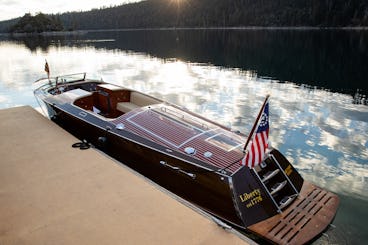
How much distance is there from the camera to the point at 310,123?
1326 cm

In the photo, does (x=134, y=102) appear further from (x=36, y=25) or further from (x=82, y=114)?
(x=36, y=25)

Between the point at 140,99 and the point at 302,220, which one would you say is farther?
the point at 140,99

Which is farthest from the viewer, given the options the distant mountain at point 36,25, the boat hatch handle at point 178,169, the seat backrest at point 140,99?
the distant mountain at point 36,25

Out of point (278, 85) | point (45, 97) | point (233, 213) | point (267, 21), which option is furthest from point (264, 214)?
point (267, 21)

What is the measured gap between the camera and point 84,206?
17.1ft

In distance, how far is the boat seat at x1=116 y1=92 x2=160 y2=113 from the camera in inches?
435

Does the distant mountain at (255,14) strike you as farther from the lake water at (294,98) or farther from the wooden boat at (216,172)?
the wooden boat at (216,172)

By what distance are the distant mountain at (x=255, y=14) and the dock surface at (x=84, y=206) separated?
112221 millimetres

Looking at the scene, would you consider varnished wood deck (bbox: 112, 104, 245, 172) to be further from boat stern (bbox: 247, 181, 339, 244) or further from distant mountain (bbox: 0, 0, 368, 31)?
distant mountain (bbox: 0, 0, 368, 31)

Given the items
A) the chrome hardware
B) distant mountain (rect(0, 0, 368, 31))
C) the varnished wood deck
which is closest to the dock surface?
the varnished wood deck

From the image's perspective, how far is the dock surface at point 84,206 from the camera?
445cm

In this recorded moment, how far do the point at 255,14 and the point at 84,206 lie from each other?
5889 inches

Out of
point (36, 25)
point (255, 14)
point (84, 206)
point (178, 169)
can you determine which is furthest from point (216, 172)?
point (36, 25)

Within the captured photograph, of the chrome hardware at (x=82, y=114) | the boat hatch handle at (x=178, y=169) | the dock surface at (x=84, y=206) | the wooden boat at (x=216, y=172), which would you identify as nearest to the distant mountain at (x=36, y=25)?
the chrome hardware at (x=82, y=114)
